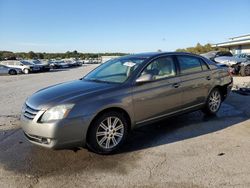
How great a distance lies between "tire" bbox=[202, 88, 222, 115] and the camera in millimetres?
6510

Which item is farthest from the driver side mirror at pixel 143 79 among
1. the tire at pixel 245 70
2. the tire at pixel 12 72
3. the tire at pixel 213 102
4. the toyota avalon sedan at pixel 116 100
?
the tire at pixel 12 72

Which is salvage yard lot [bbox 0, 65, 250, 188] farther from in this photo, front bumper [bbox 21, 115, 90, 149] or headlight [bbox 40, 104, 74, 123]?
headlight [bbox 40, 104, 74, 123]

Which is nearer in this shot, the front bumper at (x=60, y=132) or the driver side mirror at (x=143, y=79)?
the front bumper at (x=60, y=132)

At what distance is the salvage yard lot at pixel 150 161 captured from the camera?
3648 mm

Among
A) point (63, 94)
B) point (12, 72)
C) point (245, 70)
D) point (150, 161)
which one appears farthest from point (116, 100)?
point (12, 72)

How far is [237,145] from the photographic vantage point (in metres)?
4.80

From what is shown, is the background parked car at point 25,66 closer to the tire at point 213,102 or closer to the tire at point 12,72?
the tire at point 12,72

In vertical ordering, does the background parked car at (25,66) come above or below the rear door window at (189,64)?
below

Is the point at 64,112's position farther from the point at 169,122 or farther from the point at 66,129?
the point at 169,122

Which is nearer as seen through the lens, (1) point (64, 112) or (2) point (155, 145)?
(1) point (64, 112)

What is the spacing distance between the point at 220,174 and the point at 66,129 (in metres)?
2.17

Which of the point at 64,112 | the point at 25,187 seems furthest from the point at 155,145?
the point at 25,187

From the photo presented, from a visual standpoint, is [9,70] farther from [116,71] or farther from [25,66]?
[116,71]

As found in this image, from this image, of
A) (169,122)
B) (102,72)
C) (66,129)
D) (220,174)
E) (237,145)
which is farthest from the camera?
(169,122)
